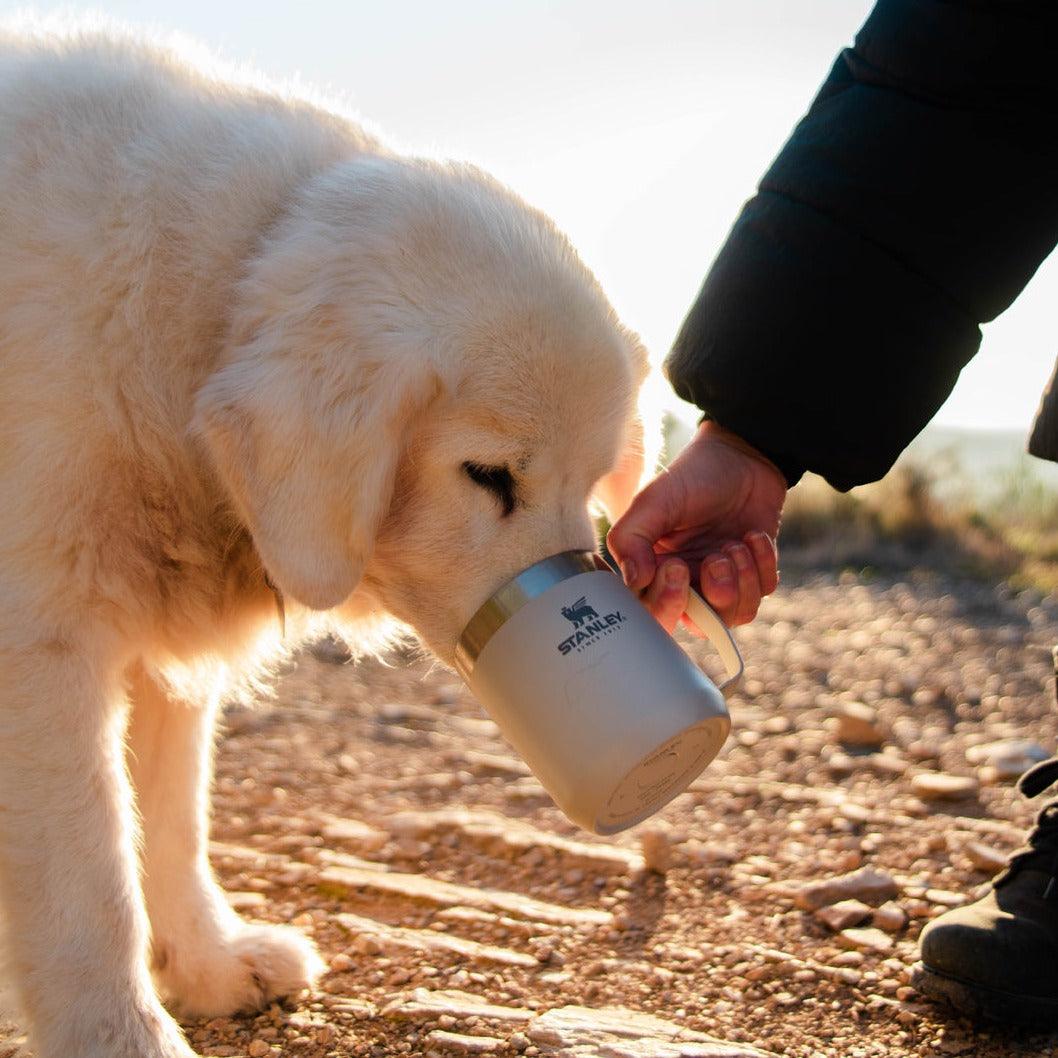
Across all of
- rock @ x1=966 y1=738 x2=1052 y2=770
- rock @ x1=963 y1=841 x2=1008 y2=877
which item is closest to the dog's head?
rock @ x1=963 y1=841 x2=1008 y2=877

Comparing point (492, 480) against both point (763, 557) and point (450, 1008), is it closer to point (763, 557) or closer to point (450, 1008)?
point (763, 557)

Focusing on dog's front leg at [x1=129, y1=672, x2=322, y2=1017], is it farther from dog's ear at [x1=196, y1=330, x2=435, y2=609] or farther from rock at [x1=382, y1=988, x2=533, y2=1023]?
dog's ear at [x1=196, y1=330, x2=435, y2=609]

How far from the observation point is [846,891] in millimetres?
2777

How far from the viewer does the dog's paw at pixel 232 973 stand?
8.11 feet

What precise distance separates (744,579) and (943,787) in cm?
133

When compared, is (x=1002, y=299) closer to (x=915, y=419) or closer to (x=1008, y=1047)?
(x=915, y=419)

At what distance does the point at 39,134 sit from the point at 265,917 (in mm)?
1765

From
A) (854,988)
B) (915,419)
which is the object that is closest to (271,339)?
(915,419)

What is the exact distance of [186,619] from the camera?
90.0 inches

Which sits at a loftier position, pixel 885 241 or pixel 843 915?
pixel 885 241

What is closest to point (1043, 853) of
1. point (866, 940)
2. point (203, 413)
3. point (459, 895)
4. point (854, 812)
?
point (866, 940)

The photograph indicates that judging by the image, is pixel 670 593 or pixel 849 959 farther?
pixel 849 959

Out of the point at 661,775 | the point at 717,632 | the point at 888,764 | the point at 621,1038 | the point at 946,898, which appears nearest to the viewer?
the point at 661,775

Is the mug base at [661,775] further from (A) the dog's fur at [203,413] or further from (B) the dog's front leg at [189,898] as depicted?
(B) the dog's front leg at [189,898]
